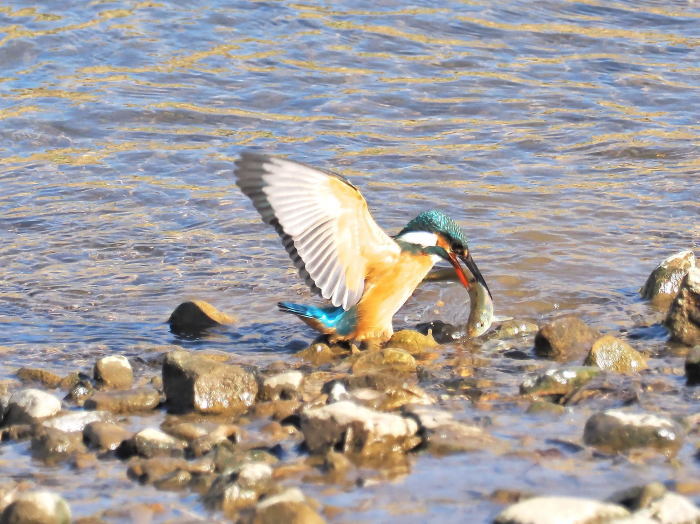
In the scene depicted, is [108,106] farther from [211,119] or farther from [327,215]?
[327,215]

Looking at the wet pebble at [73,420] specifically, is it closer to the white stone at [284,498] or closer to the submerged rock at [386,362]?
the white stone at [284,498]

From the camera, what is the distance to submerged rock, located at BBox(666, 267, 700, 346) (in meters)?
5.67

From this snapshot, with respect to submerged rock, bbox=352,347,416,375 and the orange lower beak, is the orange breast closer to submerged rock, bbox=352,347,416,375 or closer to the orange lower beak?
the orange lower beak

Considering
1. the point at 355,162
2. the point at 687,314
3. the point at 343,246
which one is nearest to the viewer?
the point at 687,314

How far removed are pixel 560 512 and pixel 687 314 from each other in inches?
102

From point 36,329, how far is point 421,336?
187 centimetres

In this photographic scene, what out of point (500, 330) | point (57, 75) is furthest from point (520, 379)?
point (57, 75)

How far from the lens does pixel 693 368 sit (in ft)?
16.5

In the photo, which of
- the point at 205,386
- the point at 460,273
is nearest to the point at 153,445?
the point at 205,386

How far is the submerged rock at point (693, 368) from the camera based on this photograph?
196 inches

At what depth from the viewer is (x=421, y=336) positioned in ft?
19.8

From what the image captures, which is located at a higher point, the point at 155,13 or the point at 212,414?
the point at 155,13

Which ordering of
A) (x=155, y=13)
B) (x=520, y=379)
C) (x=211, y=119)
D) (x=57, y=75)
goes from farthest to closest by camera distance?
1. (x=155, y=13)
2. (x=57, y=75)
3. (x=211, y=119)
4. (x=520, y=379)

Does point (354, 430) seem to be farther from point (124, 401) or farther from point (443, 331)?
point (443, 331)
